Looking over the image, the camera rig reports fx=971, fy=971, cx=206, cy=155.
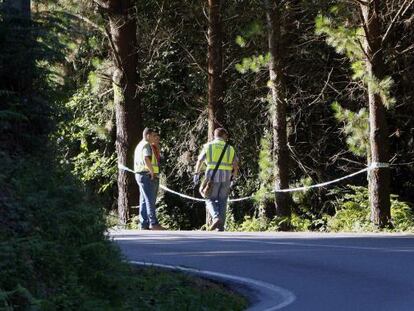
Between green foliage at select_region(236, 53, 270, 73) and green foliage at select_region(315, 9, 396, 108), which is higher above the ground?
green foliage at select_region(236, 53, 270, 73)

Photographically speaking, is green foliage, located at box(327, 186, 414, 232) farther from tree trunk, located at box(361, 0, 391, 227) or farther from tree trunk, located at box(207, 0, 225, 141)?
tree trunk, located at box(207, 0, 225, 141)

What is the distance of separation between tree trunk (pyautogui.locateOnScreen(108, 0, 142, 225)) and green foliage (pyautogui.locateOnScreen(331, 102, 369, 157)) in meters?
6.18

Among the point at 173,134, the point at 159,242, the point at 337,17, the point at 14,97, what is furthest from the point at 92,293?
the point at 173,134

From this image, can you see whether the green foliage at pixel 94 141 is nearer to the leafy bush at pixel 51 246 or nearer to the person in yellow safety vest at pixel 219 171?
the person in yellow safety vest at pixel 219 171

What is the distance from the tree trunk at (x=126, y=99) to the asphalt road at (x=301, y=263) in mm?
9329

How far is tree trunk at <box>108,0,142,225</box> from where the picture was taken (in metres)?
26.6

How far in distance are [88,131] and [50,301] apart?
2256 cm

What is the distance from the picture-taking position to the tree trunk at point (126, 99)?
26594 mm

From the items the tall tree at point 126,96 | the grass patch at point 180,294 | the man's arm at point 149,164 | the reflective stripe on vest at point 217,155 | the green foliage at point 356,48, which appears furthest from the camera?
the tall tree at point 126,96

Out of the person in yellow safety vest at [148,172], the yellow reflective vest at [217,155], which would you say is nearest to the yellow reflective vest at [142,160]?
the person in yellow safety vest at [148,172]

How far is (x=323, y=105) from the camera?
1070 inches

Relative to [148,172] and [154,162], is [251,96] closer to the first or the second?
[154,162]

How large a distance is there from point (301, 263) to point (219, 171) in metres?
6.72

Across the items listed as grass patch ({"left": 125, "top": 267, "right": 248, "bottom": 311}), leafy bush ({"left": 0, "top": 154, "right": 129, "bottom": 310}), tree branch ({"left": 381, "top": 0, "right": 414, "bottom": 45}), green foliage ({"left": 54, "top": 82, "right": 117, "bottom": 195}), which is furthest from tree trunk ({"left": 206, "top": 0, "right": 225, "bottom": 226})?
leafy bush ({"left": 0, "top": 154, "right": 129, "bottom": 310})
